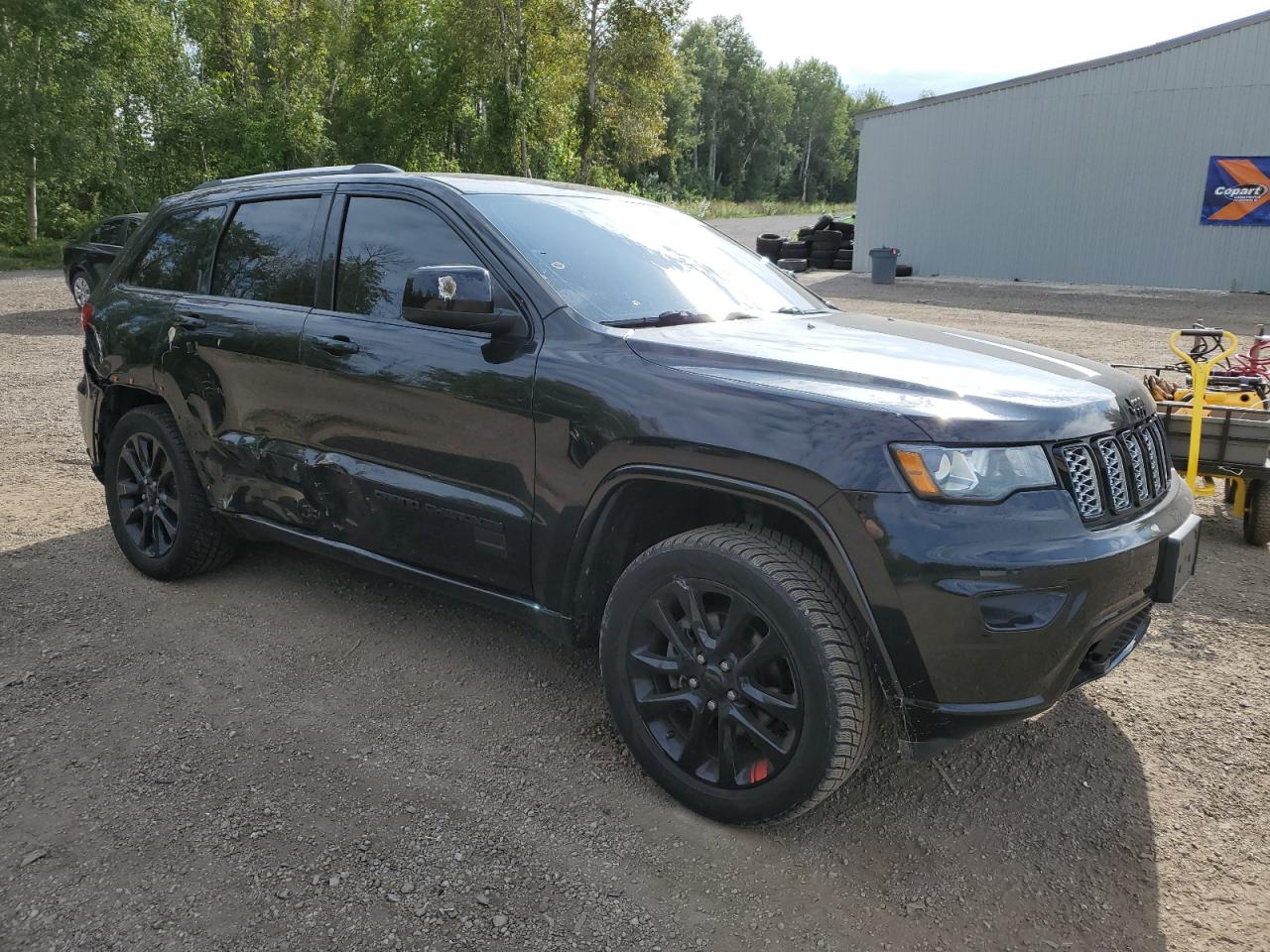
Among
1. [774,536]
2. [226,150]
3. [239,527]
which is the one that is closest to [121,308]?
[239,527]

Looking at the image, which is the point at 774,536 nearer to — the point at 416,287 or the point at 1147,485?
the point at 1147,485

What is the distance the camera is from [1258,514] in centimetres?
509

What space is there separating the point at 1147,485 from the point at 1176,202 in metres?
21.9

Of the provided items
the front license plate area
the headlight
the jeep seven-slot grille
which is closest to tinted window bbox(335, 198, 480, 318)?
the headlight

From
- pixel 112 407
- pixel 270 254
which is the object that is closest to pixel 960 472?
pixel 270 254

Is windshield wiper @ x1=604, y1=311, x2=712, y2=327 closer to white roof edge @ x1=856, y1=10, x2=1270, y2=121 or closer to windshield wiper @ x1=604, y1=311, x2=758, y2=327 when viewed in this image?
windshield wiper @ x1=604, y1=311, x2=758, y2=327

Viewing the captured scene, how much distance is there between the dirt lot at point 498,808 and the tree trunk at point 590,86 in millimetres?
33448

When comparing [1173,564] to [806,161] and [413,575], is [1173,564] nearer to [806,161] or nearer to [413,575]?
[413,575]

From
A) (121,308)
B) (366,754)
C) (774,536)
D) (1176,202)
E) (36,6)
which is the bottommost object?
(366,754)

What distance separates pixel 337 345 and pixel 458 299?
834 millimetres

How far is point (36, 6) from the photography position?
2516 cm

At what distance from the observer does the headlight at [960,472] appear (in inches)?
93.7

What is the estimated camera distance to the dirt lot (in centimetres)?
245

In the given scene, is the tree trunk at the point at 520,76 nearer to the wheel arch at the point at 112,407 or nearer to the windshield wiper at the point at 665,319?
the wheel arch at the point at 112,407
